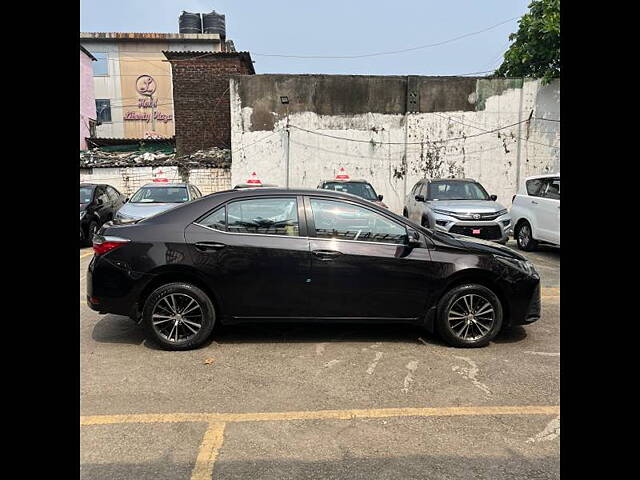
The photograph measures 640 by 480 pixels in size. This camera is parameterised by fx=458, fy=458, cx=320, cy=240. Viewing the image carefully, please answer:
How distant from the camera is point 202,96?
17.4 meters

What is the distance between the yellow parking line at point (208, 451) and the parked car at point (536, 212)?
8.00 m

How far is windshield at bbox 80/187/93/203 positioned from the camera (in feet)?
34.6

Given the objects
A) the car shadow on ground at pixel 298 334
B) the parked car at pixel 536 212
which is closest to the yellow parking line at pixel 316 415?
the car shadow on ground at pixel 298 334

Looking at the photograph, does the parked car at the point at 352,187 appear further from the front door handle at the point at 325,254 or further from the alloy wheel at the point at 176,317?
the alloy wheel at the point at 176,317

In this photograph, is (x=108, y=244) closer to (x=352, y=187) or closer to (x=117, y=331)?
(x=117, y=331)

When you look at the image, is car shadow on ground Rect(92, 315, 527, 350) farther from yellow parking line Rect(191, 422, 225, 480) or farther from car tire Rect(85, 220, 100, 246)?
car tire Rect(85, 220, 100, 246)

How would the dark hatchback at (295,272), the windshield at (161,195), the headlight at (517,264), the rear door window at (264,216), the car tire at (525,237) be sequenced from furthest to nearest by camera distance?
1. the windshield at (161,195)
2. the car tire at (525,237)
3. the headlight at (517,264)
4. the rear door window at (264,216)
5. the dark hatchback at (295,272)

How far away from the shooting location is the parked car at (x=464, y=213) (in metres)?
9.50

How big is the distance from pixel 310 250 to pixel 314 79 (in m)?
13.2

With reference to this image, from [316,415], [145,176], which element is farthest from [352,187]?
[316,415]

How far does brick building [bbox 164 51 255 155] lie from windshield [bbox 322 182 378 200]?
24.0 feet
